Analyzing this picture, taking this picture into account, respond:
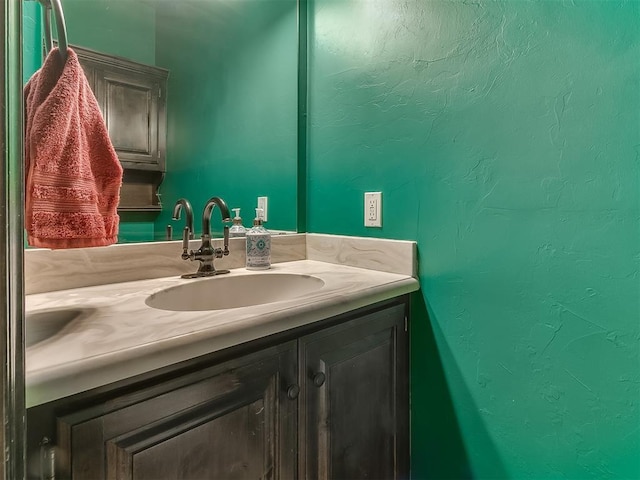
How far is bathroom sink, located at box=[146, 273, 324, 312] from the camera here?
42.0 inches

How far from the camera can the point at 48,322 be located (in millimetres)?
732

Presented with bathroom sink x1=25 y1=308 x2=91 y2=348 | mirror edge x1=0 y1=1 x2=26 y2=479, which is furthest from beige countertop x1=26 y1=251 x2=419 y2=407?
mirror edge x1=0 y1=1 x2=26 y2=479

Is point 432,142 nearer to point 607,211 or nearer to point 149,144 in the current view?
point 607,211

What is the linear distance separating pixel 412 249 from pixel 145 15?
1.08 m

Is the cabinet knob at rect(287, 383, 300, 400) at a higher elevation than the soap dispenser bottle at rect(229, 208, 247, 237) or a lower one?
lower

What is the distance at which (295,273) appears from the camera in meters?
1.21

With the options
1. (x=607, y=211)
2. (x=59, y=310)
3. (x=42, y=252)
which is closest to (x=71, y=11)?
(x=42, y=252)

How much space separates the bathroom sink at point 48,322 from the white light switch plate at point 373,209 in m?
0.81

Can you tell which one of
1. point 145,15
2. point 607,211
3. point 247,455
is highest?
point 145,15

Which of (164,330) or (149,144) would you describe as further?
(149,144)

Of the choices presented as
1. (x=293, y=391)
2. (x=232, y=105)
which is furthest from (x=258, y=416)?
(x=232, y=105)

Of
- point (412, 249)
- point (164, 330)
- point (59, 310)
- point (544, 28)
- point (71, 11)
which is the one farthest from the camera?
point (412, 249)

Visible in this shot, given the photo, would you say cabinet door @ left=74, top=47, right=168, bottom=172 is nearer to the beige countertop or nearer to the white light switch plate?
the beige countertop

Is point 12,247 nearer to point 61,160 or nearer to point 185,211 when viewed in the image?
point 61,160
